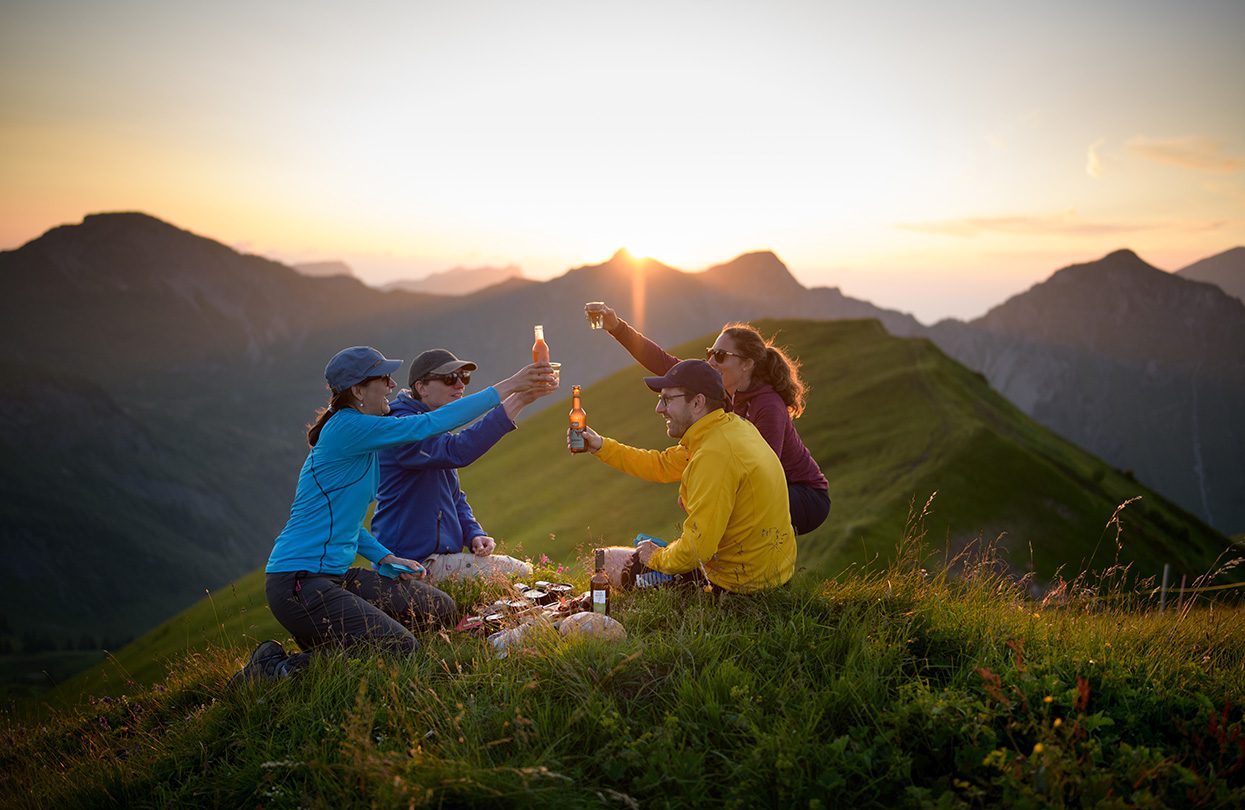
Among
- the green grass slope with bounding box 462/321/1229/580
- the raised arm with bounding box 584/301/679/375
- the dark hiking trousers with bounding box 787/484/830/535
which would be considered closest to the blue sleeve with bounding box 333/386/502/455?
the raised arm with bounding box 584/301/679/375

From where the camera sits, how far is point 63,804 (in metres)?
5.81

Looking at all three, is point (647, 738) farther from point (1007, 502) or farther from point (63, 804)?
point (1007, 502)

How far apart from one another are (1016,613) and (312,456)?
21.6ft

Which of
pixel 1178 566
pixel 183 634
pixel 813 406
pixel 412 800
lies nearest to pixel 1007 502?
pixel 1178 566

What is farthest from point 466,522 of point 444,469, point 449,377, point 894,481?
point 894,481

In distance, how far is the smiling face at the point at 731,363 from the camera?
8.48 metres

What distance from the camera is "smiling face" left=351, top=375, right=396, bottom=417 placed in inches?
296

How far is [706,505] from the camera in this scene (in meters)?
6.50

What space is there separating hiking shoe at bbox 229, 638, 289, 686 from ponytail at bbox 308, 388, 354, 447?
189cm

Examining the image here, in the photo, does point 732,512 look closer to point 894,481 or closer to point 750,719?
point 750,719

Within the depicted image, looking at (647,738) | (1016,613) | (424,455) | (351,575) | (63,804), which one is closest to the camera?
(647,738)

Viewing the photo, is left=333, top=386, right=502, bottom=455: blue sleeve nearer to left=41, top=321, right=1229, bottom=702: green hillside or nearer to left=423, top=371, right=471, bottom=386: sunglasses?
left=423, top=371, right=471, bottom=386: sunglasses

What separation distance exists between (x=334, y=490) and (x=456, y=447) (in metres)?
1.43

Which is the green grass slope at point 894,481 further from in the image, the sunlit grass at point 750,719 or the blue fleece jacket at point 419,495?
the sunlit grass at point 750,719
